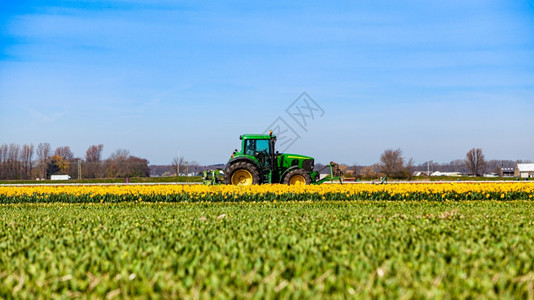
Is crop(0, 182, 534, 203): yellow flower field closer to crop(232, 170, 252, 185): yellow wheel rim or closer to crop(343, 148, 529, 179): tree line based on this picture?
crop(232, 170, 252, 185): yellow wheel rim

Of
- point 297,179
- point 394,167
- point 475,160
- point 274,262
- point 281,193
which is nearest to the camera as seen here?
point 274,262

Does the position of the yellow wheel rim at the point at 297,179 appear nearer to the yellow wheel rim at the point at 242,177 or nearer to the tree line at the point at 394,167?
the yellow wheel rim at the point at 242,177

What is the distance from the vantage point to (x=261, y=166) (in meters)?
22.2

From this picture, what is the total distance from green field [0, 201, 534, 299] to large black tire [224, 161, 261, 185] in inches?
583

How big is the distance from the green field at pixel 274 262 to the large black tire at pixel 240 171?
14.8 metres

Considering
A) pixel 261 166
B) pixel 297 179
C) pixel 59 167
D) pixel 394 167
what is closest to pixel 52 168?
pixel 59 167

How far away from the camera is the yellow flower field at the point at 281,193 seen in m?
19.3

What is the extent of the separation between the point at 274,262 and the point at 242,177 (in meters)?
17.6

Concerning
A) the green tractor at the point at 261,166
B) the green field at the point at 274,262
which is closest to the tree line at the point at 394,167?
the green tractor at the point at 261,166

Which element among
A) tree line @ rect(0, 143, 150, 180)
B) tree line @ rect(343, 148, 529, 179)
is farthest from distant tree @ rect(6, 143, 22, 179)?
tree line @ rect(343, 148, 529, 179)

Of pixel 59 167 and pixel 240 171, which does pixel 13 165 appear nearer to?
pixel 59 167

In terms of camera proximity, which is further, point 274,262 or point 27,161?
point 27,161

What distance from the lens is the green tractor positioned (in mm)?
21594

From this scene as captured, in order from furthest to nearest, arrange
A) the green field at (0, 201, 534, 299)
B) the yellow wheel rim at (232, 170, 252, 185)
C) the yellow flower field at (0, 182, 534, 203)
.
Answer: the yellow wheel rim at (232, 170, 252, 185) → the yellow flower field at (0, 182, 534, 203) → the green field at (0, 201, 534, 299)
